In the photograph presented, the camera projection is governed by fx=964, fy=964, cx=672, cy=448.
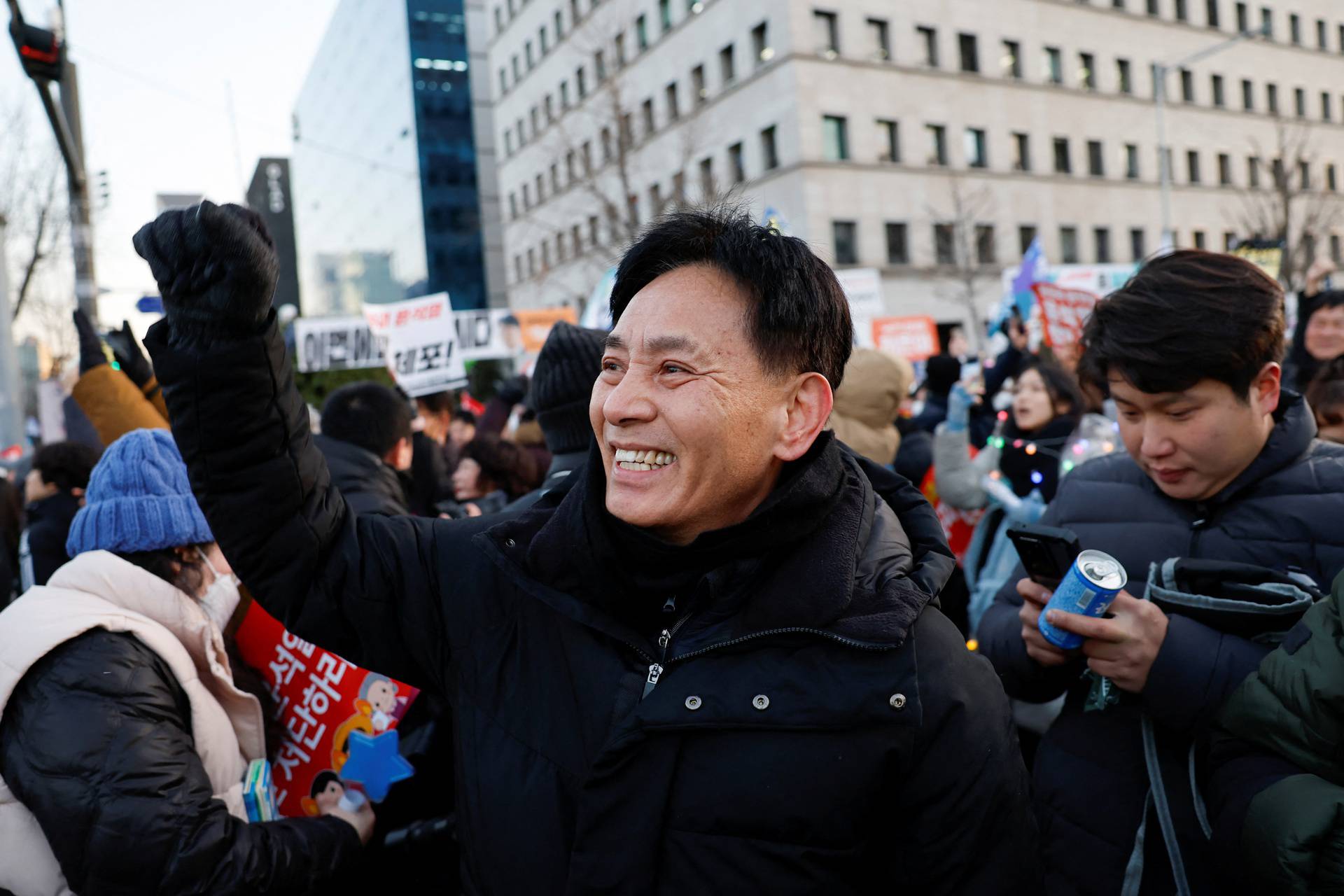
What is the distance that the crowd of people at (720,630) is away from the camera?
1499mm

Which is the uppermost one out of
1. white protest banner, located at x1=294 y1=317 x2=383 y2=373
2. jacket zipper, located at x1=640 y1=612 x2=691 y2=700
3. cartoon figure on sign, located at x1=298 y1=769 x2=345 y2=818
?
white protest banner, located at x1=294 y1=317 x2=383 y2=373

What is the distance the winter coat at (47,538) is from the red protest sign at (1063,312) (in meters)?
6.20

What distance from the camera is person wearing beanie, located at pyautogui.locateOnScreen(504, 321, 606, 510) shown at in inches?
125

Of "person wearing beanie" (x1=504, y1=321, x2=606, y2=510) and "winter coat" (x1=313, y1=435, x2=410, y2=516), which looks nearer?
"person wearing beanie" (x1=504, y1=321, x2=606, y2=510)

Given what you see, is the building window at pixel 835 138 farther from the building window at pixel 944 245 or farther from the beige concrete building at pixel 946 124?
the building window at pixel 944 245

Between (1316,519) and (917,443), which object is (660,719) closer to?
(1316,519)

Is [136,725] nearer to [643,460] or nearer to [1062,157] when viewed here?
[643,460]

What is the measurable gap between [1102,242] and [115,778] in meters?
39.7

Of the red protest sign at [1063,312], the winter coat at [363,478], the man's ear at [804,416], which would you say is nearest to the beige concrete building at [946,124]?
the red protest sign at [1063,312]

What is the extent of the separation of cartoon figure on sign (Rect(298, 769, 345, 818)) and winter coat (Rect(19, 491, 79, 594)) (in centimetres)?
230

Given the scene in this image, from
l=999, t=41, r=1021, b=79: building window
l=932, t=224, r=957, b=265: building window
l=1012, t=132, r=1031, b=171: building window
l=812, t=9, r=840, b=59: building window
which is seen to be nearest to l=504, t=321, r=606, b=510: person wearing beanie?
l=812, t=9, r=840, b=59: building window

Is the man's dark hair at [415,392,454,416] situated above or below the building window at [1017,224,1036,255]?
below

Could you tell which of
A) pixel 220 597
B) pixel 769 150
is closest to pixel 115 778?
pixel 220 597

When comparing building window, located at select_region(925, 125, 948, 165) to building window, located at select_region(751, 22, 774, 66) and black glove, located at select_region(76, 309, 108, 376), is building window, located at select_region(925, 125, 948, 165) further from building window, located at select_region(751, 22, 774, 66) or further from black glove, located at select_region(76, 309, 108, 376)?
black glove, located at select_region(76, 309, 108, 376)
